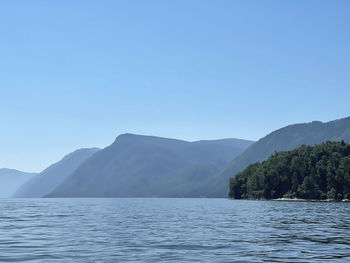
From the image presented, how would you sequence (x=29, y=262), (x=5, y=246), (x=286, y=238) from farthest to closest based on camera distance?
(x=286, y=238), (x=5, y=246), (x=29, y=262)

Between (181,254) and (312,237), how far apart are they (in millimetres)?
16600

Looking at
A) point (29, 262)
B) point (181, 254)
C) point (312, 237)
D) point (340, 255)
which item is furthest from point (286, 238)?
point (29, 262)

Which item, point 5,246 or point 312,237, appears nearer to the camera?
point 5,246

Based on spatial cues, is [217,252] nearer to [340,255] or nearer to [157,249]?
[157,249]

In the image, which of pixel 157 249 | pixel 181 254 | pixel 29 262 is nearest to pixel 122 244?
pixel 157 249

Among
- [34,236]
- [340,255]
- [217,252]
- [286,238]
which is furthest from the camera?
[34,236]

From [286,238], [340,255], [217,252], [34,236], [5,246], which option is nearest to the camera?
[340,255]

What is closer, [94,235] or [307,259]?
[307,259]

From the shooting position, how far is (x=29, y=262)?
95.2ft

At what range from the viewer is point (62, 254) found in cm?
3259

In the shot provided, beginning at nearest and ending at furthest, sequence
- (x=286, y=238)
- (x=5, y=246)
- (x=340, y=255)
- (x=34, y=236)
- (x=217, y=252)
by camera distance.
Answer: (x=340, y=255) → (x=217, y=252) → (x=5, y=246) → (x=286, y=238) → (x=34, y=236)

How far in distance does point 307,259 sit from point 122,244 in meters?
15.4

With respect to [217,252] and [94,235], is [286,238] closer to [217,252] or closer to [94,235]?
[217,252]

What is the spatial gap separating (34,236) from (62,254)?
576 inches
